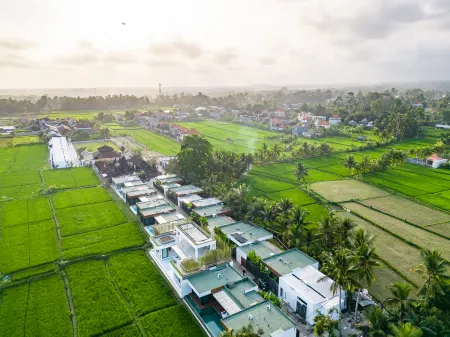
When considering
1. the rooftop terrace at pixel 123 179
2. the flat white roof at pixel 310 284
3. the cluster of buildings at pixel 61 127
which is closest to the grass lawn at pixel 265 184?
the rooftop terrace at pixel 123 179

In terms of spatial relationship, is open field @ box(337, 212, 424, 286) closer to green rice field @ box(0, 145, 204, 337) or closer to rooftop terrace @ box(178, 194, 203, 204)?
green rice field @ box(0, 145, 204, 337)

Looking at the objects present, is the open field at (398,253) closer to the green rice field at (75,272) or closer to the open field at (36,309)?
the green rice field at (75,272)

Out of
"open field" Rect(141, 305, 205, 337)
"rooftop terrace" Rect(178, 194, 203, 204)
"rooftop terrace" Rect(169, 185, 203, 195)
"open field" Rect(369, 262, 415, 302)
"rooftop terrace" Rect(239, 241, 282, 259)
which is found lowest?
"open field" Rect(141, 305, 205, 337)

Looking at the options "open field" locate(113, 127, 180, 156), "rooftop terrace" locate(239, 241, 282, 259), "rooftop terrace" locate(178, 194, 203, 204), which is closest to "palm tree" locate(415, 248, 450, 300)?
"rooftop terrace" locate(239, 241, 282, 259)

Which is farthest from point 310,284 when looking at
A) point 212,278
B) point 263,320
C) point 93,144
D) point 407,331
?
point 93,144

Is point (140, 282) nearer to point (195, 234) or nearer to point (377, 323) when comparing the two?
point (195, 234)

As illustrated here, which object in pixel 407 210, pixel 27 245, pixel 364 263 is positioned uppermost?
pixel 364 263
